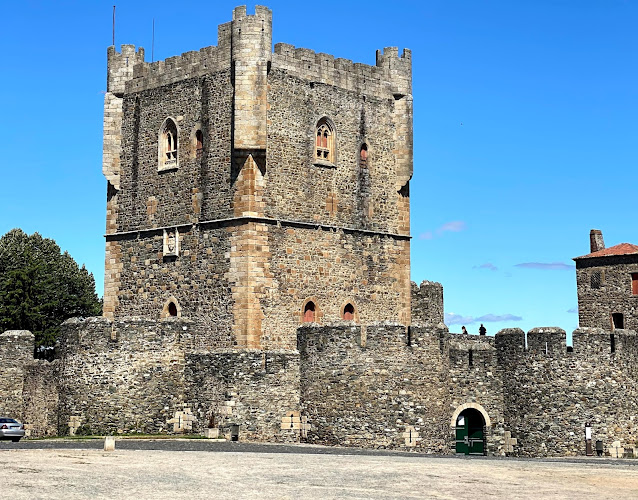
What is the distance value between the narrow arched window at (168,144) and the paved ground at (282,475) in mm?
13629

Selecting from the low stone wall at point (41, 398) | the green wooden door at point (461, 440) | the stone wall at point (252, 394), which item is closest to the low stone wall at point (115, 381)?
the low stone wall at point (41, 398)

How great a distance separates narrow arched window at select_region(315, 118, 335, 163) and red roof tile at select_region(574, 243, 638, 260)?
973 inches

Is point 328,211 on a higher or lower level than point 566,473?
higher

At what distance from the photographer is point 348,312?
4281 cm

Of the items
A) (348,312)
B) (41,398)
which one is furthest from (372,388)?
(41,398)

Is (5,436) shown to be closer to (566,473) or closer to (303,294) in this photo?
(303,294)

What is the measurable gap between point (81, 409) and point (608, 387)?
52.8ft

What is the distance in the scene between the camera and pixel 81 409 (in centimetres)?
3788

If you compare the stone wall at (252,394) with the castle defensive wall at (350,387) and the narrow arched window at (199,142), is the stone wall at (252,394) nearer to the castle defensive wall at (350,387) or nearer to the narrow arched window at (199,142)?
the castle defensive wall at (350,387)

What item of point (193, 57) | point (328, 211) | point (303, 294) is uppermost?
point (193, 57)

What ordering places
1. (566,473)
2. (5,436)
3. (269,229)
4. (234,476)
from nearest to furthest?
(234,476) → (566,473) → (5,436) → (269,229)

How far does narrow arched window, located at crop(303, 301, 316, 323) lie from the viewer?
41.3 metres

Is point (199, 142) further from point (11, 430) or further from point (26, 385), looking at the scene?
point (11, 430)

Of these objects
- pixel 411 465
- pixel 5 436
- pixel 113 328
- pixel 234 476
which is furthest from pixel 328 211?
pixel 234 476
